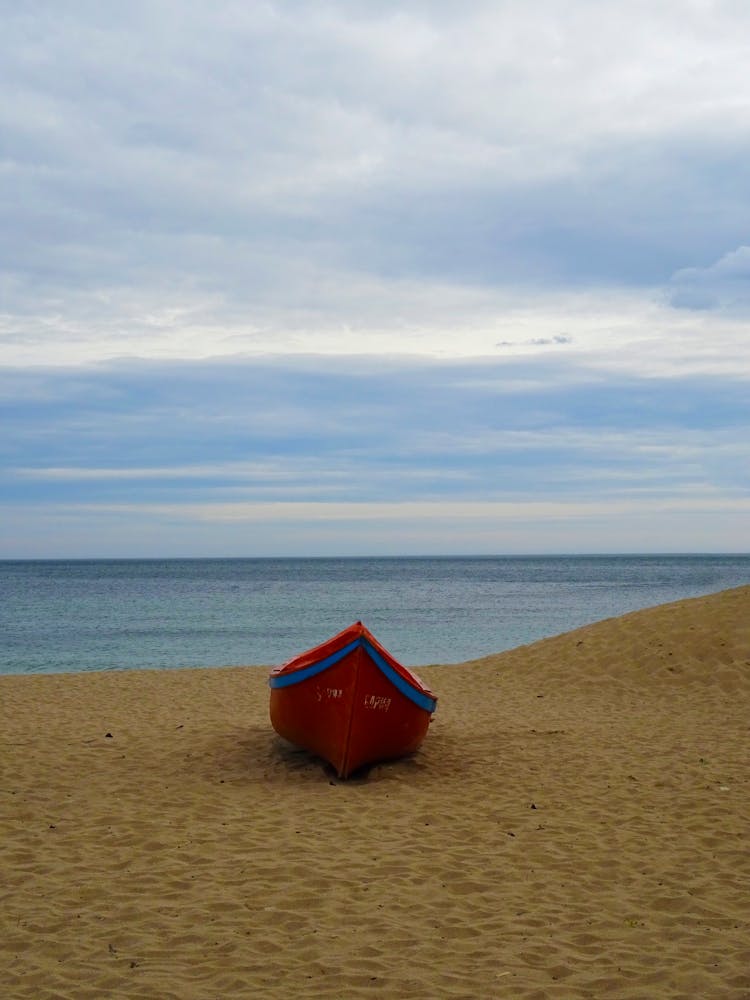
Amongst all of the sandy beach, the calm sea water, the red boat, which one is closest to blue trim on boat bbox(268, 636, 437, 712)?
the red boat

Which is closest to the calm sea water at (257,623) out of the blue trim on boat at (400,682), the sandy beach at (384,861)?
the sandy beach at (384,861)

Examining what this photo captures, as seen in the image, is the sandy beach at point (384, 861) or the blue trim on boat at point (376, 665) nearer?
the sandy beach at point (384, 861)

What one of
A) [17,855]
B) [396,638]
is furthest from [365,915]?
[396,638]

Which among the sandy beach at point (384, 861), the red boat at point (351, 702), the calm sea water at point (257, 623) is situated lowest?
the calm sea water at point (257, 623)

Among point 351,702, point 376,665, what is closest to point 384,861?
point 351,702

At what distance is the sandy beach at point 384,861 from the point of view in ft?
16.6

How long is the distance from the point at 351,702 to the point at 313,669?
57cm

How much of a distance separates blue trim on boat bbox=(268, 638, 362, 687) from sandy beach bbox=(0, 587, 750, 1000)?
3.21ft

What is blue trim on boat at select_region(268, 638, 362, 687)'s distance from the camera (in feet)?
30.9

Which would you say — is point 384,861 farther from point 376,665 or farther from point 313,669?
point 313,669

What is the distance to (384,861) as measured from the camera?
698 cm

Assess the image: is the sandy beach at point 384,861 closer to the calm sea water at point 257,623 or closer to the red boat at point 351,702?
the red boat at point 351,702

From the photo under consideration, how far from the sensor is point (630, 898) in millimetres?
6152

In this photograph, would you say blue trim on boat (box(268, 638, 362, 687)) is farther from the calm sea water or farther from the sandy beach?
the calm sea water
